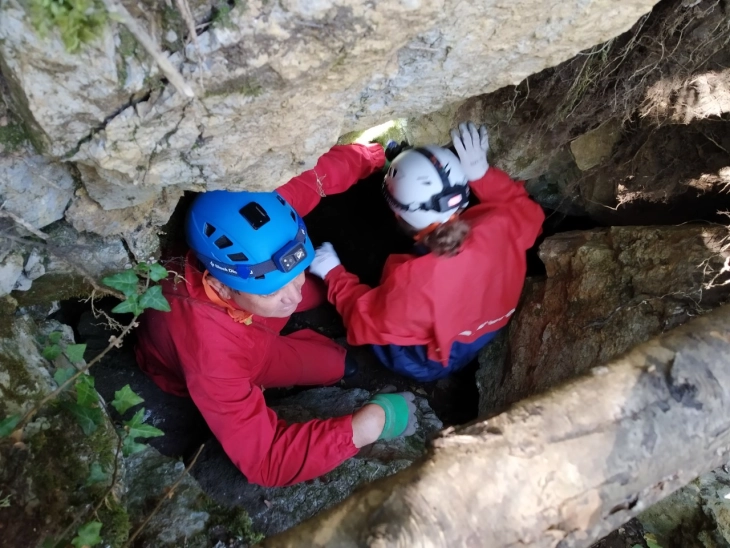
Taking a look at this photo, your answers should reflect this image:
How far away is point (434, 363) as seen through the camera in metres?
3.66

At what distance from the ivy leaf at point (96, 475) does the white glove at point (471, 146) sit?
8.17 ft

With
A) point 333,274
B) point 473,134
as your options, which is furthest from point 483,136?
point 333,274

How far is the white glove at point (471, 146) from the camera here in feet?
10.5

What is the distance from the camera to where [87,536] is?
162 centimetres

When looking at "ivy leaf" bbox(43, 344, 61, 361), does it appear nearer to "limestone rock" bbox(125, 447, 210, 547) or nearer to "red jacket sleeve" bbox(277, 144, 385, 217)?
"limestone rock" bbox(125, 447, 210, 547)

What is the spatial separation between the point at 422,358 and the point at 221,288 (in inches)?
60.9

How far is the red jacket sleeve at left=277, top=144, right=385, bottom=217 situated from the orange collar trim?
701 millimetres

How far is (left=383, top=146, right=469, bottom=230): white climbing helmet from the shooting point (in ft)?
10.0

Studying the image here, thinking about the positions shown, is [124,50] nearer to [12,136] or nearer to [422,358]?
[12,136]

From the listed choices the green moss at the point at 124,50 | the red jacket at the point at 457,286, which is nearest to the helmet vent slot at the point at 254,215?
the red jacket at the point at 457,286

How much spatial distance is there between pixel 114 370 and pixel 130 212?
1.63m

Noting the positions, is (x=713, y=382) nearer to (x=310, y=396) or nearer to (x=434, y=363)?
(x=434, y=363)

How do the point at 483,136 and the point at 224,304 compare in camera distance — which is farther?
the point at 483,136

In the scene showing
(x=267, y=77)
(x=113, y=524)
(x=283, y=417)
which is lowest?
(x=283, y=417)
